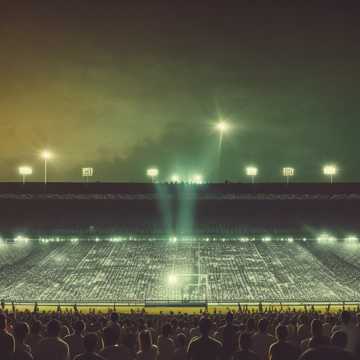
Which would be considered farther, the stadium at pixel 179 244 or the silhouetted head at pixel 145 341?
the stadium at pixel 179 244

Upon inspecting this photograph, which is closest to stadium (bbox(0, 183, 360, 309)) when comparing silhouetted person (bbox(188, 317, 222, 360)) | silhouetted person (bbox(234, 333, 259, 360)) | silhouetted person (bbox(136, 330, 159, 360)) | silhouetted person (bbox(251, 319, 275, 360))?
silhouetted person (bbox(251, 319, 275, 360))

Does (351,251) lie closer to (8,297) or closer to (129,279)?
(129,279)

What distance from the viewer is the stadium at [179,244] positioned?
25.2m

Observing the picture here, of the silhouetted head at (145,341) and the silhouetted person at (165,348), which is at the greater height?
the silhouetted head at (145,341)

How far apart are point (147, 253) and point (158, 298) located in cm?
757

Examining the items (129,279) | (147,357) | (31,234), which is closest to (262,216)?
(129,279)

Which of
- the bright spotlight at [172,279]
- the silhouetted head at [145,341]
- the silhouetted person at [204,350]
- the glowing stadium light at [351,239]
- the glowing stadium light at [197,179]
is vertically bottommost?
the bright spotlight at [172,279]

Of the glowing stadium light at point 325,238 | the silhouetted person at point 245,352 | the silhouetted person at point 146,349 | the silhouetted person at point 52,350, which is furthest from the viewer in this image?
the glowing stadium light at point 325,238

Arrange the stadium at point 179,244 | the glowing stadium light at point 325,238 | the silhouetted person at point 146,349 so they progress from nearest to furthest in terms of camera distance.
→ the silhouetted person at point 146,349 < the stadium at point 179,244 < the glowing stadium light at point 325,238

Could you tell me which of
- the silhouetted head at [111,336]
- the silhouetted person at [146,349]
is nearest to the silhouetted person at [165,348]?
the silhouetted person at [146,349]

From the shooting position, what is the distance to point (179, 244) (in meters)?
33.6

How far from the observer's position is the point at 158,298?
2422 centimetres

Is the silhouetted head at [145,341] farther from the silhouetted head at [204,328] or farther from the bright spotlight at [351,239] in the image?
the bright spotlight at [351,239]

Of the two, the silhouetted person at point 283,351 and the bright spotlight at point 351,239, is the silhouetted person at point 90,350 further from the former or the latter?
the bright spotlight at point 351,239
